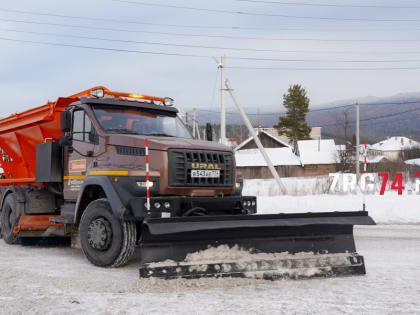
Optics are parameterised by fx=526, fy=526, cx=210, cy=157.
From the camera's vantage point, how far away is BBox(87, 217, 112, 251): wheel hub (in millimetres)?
7492

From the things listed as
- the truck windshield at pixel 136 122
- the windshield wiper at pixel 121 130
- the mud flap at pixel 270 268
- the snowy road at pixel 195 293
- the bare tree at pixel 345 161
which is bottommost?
the snowy road at pixel 195 293

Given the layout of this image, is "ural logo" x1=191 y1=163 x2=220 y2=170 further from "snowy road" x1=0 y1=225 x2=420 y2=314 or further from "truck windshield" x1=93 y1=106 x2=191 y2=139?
"snowy road" x1=0 y1=225 x2=420 y2=314

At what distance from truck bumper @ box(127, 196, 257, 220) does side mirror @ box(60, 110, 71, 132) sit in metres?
2.33

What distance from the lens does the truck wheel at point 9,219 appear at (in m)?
10.3

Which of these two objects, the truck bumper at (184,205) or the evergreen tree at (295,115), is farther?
the evergreen tree at (295,115)

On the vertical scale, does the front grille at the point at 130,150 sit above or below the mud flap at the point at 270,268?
above

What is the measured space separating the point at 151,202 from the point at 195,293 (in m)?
1.61

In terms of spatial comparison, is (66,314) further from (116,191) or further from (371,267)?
(371,267)

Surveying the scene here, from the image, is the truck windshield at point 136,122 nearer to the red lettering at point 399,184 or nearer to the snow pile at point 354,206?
the snow pile at point 354,206

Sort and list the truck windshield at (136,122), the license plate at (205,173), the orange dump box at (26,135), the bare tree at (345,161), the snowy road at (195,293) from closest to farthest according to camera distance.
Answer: the snowy road at (195,293) < the license plate at (205,173) < the truck windshield at (136,122) < the orange dump box at (26,135) < the bare tree at (345,161)

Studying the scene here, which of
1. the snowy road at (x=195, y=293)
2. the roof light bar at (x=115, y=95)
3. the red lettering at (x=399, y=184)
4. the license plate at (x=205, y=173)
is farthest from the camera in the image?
the red lettering at (x=399, y=184)

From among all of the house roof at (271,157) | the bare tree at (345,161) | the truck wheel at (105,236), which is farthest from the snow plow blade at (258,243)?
the house roof at (271,157)

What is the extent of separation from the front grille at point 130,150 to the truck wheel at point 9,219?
3580 millimetres

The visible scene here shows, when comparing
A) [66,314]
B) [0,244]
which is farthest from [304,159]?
[66,314]
